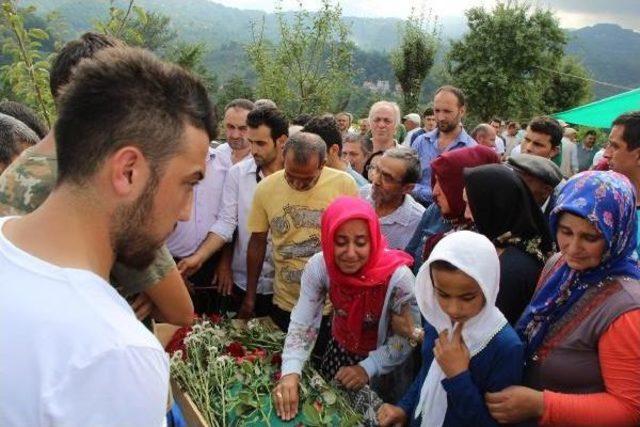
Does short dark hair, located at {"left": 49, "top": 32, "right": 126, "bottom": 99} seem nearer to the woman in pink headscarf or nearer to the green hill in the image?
the woman in pink headscarf

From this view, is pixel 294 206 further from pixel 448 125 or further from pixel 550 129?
pixel 550 129

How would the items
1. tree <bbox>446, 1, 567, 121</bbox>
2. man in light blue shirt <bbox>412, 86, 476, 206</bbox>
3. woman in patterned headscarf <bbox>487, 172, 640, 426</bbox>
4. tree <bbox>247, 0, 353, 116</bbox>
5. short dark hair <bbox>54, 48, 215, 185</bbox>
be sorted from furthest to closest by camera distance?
tree <bbox>446, 1, 567, 121</bbox> → tree <bbox>247, 0, 353, 116</bbox> → man in light blue shirt <bbox>412, 86, 476, 206</bbox> → woman in patterned headscarf <bbox>487, 172, 640, 426</bbox> → short dark hair <bbox>54, 48, 215, 185</bbox>

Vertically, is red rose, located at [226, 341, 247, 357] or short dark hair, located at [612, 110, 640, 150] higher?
short dark hair, located at [612, 110, 640, 150]

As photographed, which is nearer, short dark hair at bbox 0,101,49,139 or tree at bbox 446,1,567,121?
short dark hair at bbox 0,101,49,139

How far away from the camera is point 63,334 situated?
33.9 inches

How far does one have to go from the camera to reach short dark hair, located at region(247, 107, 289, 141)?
368 cm

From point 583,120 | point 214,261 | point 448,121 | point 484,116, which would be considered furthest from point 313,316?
point 484,116

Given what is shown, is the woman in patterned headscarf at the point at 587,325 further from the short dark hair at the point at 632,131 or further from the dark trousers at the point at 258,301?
the dark trousers at the point at 258,301

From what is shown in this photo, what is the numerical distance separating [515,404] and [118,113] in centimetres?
161

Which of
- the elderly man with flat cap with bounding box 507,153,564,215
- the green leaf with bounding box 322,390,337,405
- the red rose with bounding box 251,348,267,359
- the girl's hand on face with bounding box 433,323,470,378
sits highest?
the elderly man with flat cap with bounding box 507,153,564,215

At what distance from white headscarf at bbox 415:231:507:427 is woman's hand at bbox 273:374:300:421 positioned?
1.77 feet

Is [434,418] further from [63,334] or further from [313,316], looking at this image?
[63,334]

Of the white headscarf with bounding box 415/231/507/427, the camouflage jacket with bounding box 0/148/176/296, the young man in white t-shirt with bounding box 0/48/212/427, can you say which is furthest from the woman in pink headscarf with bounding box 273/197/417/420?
the young man in white t-shirt with bounding box 0/48/212/427

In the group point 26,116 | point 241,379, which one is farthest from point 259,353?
point 26,116
